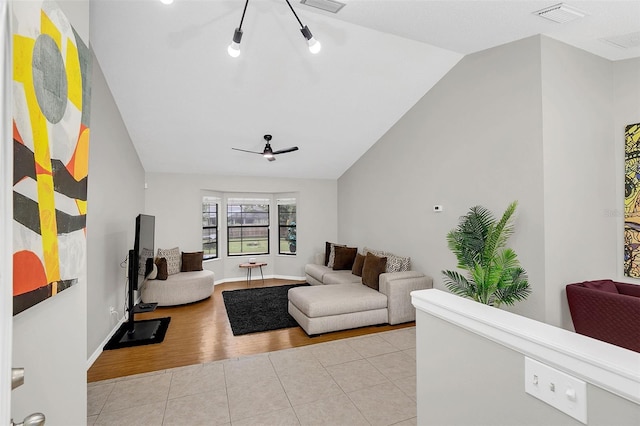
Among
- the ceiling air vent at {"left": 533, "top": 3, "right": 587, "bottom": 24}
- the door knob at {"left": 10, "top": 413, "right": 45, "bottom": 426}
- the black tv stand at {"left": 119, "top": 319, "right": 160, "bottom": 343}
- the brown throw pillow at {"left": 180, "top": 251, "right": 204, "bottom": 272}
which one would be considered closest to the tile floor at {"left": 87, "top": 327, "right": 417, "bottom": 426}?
the black tv stand at {"left": 119, "top": 319, "right": 160, "bottom": 343}

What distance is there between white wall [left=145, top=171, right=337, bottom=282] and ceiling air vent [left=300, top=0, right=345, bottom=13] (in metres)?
4.44

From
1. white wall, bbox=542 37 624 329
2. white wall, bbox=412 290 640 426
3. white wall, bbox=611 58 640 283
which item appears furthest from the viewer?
white wall, bbox=611 58 640 283

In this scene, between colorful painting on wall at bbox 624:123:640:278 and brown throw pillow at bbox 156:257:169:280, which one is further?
brown throw pillow at bbox 156:257:169:280

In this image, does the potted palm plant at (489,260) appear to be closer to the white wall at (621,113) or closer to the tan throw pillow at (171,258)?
the white wall at (621,113)

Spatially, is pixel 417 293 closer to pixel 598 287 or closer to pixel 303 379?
pixel 303 379

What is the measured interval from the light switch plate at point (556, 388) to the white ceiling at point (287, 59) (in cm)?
273

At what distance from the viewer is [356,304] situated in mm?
3998

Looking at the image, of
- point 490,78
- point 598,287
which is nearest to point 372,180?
point 490,78

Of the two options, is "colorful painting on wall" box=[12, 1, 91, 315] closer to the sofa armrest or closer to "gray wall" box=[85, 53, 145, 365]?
"gray wall" box=[85, 53, 145, 365]

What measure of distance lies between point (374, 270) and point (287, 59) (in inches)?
121

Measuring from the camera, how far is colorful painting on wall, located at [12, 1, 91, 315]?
978 mm

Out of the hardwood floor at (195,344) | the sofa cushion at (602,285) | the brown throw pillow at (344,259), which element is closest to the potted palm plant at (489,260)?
the sofa cushion at (602,285)

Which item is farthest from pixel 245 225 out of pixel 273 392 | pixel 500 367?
pixel 500 367

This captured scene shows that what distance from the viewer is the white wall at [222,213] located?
19.5 feet
